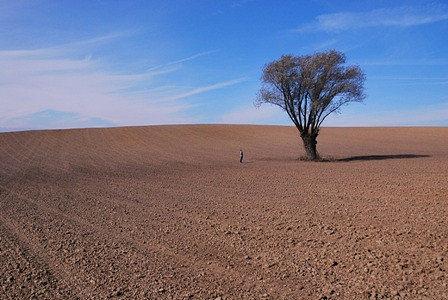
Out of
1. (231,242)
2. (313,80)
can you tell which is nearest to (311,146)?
(313,80)

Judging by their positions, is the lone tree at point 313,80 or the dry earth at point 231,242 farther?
the lone tree at point 313,80

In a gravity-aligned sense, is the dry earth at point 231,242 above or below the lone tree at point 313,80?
below

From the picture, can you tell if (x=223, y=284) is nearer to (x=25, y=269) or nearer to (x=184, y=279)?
(x=184, y=279)

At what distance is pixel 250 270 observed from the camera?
20.1 feet

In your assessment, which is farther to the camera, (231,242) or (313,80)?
(313,80)

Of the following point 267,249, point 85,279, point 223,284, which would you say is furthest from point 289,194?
point 85,279

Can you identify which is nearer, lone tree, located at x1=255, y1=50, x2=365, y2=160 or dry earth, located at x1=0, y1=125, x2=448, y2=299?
dry earth, located at x1=0, y1=125, x2=448, y2=299

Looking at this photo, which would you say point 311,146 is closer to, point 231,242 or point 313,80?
point 313,80

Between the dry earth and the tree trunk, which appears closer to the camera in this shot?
the dry earth

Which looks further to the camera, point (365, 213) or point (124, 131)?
point (124, 131)

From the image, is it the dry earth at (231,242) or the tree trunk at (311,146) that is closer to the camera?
the dry earth at (231,242)

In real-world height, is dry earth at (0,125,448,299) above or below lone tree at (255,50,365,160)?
below

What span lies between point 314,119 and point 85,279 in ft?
79.2

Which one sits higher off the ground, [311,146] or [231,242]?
[311,146]
